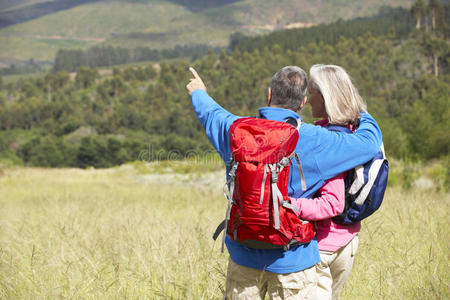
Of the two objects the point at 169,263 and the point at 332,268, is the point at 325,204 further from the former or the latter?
the point at 169,263

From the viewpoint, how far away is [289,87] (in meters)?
1.85

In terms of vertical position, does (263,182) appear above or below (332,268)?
above

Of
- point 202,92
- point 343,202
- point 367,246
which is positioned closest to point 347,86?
point 343,202

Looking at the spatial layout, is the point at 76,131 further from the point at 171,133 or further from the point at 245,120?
the point at 245,120

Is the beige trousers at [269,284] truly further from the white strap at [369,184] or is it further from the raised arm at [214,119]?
the raised arm at [214,119]

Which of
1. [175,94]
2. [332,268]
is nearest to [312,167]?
[332,268]

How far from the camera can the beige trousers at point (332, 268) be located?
6.59 feet

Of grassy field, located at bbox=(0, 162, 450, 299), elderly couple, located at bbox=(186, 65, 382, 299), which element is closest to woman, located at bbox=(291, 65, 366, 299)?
elderly couple, located at bbox=(186, 65, 382, 299)

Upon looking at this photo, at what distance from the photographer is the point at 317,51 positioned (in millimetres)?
75750

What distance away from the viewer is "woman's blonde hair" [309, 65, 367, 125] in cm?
193

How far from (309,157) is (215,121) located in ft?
1.48

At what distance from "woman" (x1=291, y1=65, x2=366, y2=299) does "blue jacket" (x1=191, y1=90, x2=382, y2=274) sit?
0.23 ft

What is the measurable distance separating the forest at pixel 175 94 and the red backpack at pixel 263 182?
33951 mm

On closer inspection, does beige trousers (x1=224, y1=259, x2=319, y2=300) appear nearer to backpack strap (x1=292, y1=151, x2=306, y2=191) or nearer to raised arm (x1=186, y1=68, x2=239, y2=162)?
backpack strap (x1=292, y1=151, x2=306, y2=191)
